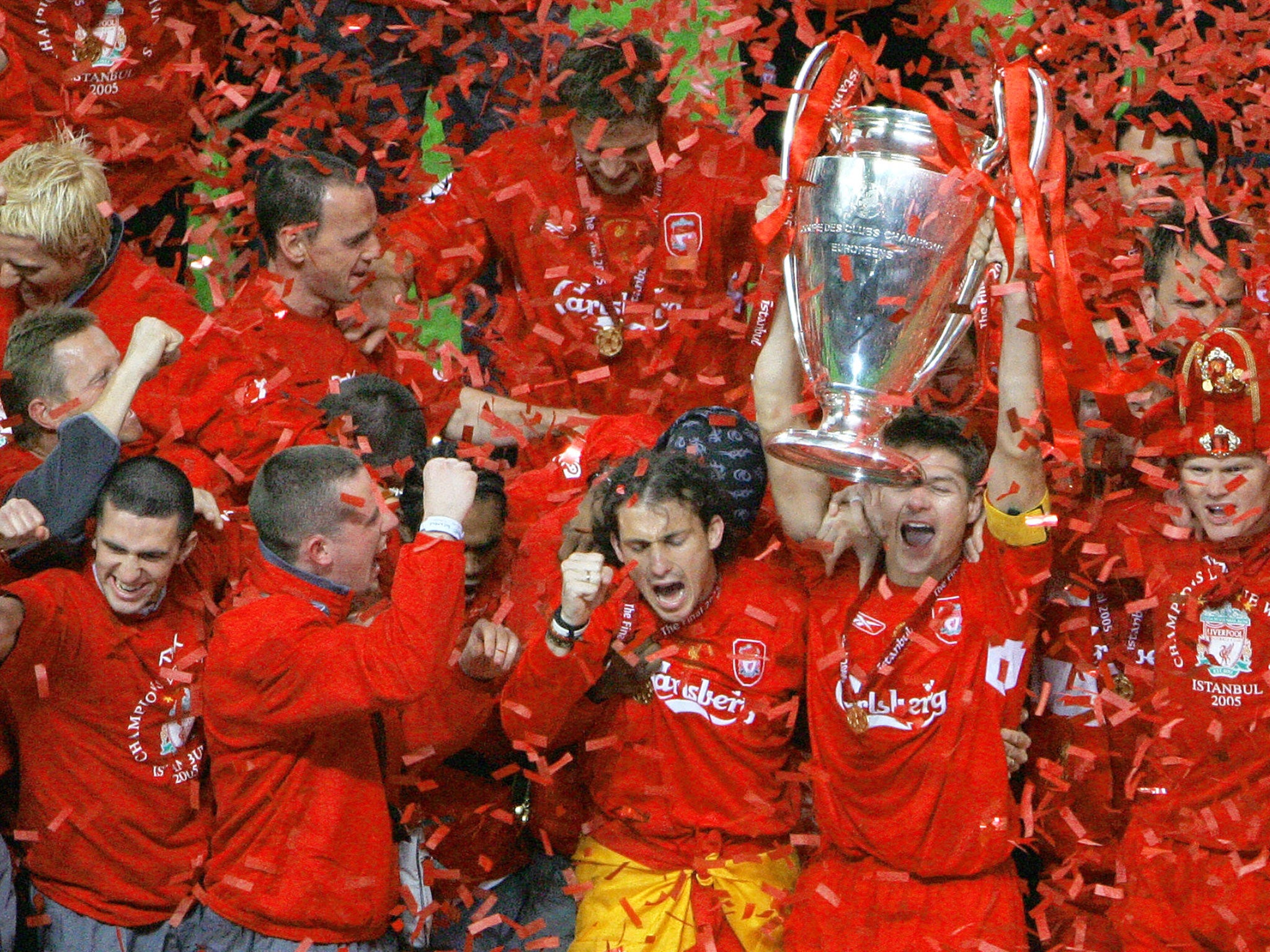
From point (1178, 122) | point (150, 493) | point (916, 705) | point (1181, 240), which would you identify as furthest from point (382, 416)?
point (1178, 122)

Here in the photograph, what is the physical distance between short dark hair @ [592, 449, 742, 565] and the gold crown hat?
3.56 ft

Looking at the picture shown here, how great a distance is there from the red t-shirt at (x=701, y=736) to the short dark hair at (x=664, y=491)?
15 centimetres

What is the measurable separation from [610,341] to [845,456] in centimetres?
216

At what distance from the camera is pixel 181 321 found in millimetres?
4766

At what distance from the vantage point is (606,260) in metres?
5.19

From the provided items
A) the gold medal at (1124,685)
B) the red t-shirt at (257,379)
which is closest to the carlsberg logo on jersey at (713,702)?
the gold medal at (1124,685)

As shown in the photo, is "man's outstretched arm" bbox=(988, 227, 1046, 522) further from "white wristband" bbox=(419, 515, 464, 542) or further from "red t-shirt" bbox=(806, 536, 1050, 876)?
"white wristband" bbox=(419, 515, 464, 542)

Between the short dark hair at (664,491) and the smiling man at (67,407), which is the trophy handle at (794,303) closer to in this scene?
the short dark hair at (664,491)

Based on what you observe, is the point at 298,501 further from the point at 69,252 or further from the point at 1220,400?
the point at 1220,400

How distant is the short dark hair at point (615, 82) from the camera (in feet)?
15.8

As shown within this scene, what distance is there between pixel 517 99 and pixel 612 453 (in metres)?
1.63

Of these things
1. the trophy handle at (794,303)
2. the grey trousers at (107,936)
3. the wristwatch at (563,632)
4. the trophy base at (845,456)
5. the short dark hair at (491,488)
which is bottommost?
the grey trousers at (107,936)

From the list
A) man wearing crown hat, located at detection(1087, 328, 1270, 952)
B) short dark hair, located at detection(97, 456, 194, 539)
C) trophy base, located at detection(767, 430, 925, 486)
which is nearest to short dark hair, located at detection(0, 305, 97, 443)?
short dark hair, located at detection(97, 456, 194, 539)

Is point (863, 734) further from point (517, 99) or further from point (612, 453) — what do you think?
point (517, 99)
